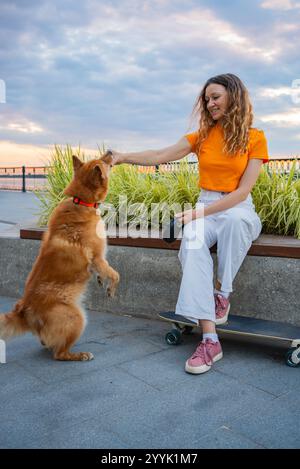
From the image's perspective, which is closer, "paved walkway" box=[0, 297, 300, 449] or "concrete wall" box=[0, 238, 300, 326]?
"paved walkway" box=[0, 297, 300, 449]

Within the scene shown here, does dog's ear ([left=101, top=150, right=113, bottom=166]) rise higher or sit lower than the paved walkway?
higher

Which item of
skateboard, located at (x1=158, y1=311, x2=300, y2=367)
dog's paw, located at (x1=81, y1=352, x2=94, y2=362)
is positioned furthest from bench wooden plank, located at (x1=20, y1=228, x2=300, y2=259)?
dog's paw, located at (x1=81, y1=352, x2=94, y2=362)

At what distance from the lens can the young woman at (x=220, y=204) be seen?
9.43 ft

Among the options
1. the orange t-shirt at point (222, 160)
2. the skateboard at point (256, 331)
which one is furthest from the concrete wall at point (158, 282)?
the orange t-shirt at point (222, 160)

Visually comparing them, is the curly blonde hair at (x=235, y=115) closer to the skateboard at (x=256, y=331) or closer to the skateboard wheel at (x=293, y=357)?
the skateboard at (x=256, y=331)

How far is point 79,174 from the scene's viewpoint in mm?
2955

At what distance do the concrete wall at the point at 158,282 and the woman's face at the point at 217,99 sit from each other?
3.55 ft

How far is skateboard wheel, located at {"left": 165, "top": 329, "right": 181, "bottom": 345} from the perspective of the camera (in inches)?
125

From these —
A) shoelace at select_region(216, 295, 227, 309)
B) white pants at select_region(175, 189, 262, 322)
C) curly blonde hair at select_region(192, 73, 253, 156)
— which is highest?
curly blonde hair at select_region(192, 73, 253, 156)

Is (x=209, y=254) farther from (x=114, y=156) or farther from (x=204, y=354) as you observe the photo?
(x=114, y=156)

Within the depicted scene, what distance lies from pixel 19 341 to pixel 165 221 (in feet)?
6.08

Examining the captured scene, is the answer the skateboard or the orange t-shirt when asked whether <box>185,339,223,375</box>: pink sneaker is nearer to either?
the skateboard

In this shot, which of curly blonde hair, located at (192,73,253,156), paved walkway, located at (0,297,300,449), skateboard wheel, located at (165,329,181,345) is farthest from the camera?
skateboard wheel, located at (165,329,181,345)

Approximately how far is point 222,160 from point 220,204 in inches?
12.5
